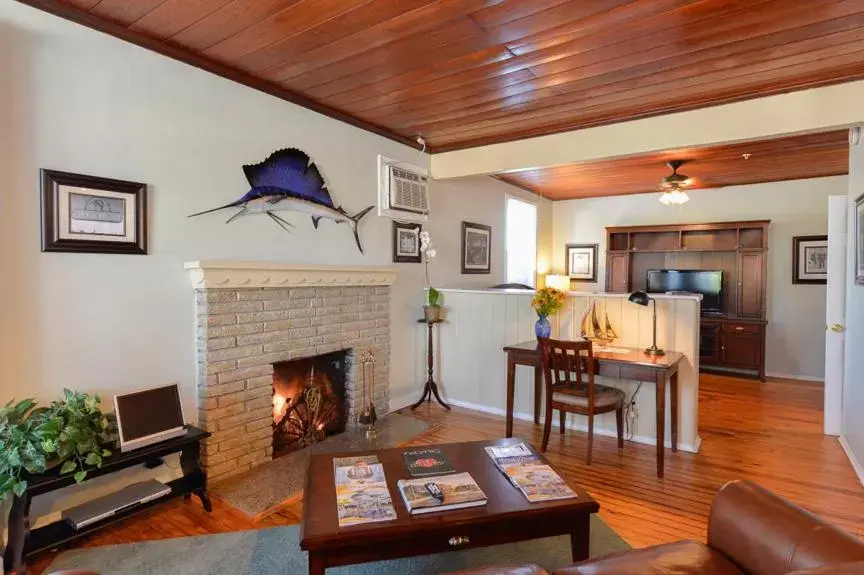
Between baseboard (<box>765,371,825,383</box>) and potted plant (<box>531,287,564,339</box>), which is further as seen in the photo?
baseboard (<box>765,371,825,383</box>)

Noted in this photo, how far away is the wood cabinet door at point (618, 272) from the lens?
22.1 ft

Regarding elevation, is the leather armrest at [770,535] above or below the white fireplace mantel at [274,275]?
below

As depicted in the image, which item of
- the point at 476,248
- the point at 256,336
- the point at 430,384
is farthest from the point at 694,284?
the point at 256,336

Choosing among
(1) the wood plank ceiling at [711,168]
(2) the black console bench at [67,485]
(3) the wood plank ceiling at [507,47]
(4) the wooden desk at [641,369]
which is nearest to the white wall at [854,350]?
(1) the wood plank ceiling at [711,168]

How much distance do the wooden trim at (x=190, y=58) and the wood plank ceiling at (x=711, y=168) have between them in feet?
6.92

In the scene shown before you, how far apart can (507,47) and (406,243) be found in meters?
2.20

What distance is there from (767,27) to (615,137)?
1381 mm

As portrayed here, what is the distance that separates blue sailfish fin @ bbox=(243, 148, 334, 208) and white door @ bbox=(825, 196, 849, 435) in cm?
399

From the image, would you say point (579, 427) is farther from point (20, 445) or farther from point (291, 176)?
point (20, 445)

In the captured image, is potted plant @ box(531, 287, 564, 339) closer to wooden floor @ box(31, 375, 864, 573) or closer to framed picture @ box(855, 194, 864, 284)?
wooden floor @ box(31, 375, 864, 573)

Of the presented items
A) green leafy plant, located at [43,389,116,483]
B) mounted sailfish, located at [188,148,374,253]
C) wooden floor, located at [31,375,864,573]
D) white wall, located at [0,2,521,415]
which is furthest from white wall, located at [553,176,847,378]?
green leafy plant, located at [43,389,116,483]

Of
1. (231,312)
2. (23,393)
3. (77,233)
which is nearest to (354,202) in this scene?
(231,312)

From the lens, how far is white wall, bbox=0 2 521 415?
7.11ft

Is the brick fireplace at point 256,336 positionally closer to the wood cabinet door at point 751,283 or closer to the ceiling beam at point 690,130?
the ceiling beam at point 690,130
